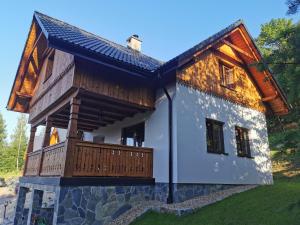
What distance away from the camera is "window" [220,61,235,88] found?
12054 millimetres

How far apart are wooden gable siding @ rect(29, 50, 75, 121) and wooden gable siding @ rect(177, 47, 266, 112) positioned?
159 inches

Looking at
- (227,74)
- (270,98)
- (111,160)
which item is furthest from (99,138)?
(270,98)

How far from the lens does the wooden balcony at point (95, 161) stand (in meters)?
7.55

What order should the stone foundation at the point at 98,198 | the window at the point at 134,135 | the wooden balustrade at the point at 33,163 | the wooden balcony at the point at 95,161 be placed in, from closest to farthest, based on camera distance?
the stone foundation at the point at 98,198 < the wooden balcony at the point at 95,161 < the wooden balustrade at the point at 33,163 < the window at the point at 134,135

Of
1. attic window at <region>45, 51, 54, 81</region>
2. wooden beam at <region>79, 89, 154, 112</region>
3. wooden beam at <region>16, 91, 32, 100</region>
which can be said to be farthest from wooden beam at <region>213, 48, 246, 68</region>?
wooden beam at <region>16, 91, 32, 100</region>

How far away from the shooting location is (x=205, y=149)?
32.0 ft

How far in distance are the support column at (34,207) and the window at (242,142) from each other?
858 cm

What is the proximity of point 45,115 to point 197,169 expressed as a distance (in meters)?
6.81

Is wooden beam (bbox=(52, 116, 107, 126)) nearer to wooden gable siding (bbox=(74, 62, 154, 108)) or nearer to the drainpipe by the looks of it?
wooden gable siding (bbox=(74, 62, 154, 108))

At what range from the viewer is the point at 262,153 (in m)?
12.7

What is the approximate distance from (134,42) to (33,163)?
9226mm

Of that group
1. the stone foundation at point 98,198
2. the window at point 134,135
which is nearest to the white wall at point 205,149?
the stone foundation at point 98,198

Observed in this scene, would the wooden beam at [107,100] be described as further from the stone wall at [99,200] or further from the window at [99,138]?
the window at [99,138]

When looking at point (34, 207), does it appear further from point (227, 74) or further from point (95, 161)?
point (227, 74)
